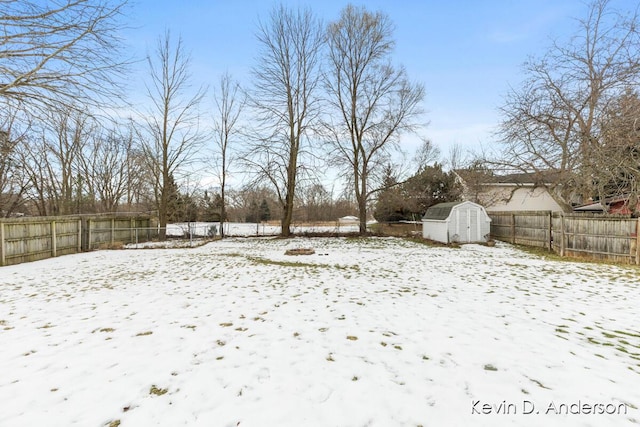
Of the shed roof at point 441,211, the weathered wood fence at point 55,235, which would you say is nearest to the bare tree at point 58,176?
the weathered wood fence at point 55,235

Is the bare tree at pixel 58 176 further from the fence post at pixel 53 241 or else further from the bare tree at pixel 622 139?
the bare tree at pixel 622 139

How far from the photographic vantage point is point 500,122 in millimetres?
14258

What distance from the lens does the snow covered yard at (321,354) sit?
7.06 feet

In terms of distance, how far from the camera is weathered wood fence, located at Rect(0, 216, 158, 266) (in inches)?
377

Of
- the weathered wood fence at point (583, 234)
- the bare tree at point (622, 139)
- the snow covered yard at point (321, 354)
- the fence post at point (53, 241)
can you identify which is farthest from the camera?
the fence post at point (53, 241)

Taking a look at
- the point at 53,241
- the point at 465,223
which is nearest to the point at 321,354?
the point at 53,241

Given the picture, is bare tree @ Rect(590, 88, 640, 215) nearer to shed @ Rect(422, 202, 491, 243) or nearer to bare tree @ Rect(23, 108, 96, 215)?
shed @ Rect(422, 202, 491, 243)

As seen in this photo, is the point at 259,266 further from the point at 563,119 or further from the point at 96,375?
the point at 563,119

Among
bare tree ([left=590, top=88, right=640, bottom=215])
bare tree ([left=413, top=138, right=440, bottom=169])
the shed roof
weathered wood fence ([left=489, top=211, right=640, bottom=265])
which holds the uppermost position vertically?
bare tree ([left=413, top=138, right=440, bottom=169])

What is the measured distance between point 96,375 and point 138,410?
86cm

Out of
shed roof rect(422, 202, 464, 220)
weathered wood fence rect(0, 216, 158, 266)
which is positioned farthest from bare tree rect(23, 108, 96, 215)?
shed roof rect(422, 202, 464, 220)

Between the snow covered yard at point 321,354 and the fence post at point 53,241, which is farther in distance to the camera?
the fence post at point 53,241

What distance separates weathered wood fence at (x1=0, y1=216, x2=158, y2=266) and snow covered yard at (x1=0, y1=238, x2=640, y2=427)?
188 inches

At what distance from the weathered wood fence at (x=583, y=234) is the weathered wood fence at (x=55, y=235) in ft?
64.2
